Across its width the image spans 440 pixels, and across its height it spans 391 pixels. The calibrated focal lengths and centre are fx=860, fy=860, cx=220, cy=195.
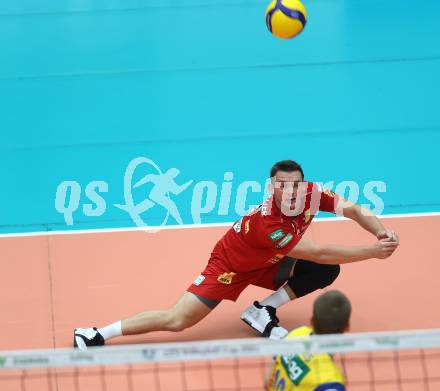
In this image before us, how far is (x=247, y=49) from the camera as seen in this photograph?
11.5 meters

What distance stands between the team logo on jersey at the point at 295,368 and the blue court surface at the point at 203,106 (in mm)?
4096

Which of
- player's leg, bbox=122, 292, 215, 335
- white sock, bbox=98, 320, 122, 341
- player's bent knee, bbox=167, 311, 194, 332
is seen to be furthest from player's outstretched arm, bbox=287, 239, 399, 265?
white sock, bbox=98, 320, 122, 341

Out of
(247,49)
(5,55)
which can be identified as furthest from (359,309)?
(5,55)

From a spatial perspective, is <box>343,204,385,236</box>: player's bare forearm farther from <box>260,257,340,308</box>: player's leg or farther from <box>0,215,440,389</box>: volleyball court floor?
<box>0,215,440,389</box>: volleyball court floor

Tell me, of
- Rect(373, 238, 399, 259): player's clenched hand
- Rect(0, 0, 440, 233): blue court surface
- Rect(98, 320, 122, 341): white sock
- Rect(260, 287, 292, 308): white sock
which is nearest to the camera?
Rect(373, 238, 399, 259): player's clenched hand

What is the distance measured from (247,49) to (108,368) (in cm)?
621

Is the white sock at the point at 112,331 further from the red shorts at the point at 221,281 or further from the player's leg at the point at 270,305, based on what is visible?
the player's leg at the point at 270,305

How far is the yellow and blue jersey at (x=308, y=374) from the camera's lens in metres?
4.20

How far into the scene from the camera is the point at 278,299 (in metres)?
6.86

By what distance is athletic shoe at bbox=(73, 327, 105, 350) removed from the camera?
6535mm

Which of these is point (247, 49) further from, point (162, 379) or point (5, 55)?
point (162, 379)

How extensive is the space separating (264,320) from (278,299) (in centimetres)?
24

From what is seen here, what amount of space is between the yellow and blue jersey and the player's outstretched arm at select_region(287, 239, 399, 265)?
5.86 feet

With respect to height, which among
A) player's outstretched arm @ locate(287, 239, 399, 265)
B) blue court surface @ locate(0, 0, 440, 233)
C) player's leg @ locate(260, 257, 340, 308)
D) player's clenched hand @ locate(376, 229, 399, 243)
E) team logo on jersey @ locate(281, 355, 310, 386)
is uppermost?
blue court surface @ locate(0, 0, 440, 233)
